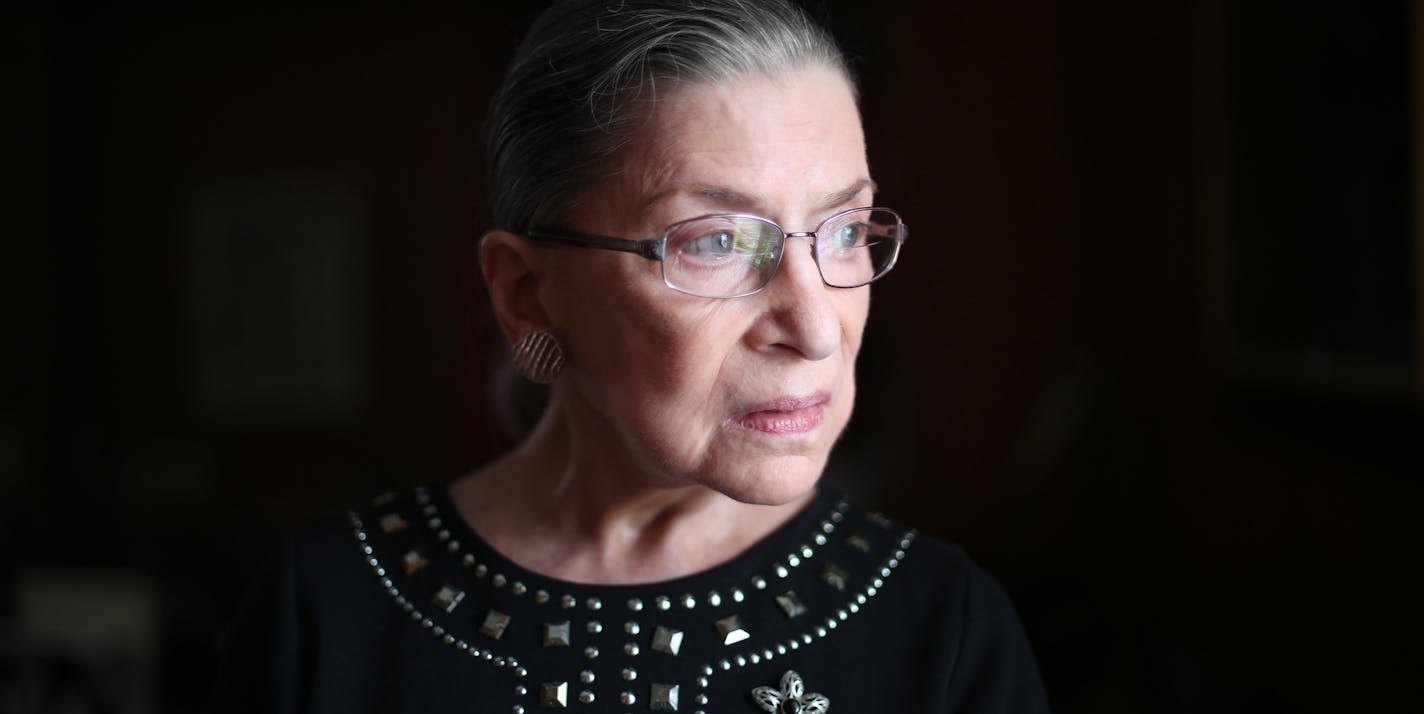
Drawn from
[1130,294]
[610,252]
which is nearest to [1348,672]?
[1130,294]

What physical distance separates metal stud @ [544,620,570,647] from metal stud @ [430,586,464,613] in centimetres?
10

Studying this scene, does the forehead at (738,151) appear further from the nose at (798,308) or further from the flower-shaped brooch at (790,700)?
the flower-shaped brooch at (790,700)

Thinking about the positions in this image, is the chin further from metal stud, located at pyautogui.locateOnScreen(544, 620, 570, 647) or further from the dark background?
the dark background

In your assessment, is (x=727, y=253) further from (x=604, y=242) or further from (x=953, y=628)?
(x=953, y=628)

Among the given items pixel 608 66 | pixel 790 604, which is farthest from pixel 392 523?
pixel 608 66

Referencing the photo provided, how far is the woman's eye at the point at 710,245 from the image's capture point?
97 centimetres

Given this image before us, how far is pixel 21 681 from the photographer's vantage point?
7.47 ft

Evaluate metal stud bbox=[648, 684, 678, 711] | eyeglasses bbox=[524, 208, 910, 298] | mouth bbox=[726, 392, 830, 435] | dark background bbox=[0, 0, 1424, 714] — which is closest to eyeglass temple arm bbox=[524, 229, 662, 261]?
eyeglasses bbox=[524, 208, 910, 298]

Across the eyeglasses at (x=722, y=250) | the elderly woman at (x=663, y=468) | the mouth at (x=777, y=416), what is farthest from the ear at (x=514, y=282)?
the mouth at (x=777, y=416)

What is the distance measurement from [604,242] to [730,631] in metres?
0.36

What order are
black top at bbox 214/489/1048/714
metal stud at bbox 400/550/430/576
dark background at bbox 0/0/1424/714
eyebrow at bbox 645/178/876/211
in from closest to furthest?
eyebrow at bbox 645/178/876/211
black top at bbox 214/489/1048/714
metal stud at bbox 400/550/430/576
dark background at bbox 0/0/1424/714

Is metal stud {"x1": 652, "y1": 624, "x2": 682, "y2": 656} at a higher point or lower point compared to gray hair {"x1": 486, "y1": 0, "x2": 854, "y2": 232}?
lower

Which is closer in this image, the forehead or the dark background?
the forehead

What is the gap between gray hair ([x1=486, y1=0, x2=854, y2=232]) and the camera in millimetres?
994
